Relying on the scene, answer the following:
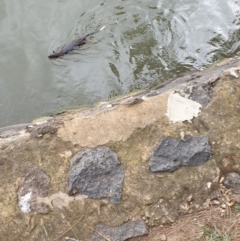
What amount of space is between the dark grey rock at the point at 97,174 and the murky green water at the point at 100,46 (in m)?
1.57

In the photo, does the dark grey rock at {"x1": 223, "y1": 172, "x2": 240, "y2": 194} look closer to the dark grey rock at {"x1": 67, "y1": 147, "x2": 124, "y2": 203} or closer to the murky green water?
the dark grey rock at {"x1": 67, "y1": 147, "x2": 124, "y2": 203}

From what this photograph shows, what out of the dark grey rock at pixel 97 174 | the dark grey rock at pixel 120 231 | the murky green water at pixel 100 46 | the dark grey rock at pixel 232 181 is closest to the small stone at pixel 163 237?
the dark grey rock at pixel 120 231

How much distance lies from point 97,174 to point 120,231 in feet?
1.53

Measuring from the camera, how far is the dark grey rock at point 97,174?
3494mm

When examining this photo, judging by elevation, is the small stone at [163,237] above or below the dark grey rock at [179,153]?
below

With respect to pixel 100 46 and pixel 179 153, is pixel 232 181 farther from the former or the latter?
pixel 100 46

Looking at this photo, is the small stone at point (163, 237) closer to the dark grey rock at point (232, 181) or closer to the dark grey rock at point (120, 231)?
the dark grey rock at point (120, 231)

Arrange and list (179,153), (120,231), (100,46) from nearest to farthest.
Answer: (120,231), (179,153), (100,46)

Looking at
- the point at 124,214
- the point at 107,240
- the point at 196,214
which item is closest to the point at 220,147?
the point at 196,214

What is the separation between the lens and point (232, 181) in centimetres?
360

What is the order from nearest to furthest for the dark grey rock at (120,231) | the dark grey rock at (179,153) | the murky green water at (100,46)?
the dark grey rock at (120,231) < the dark grey rock at (179,153) < the murky green water at (100,46)

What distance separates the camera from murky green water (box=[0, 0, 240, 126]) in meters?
5.12

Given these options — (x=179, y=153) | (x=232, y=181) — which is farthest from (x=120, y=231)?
(x=232, y=181)

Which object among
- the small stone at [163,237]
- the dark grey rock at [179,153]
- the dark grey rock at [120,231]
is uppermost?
the dark grey rock at [179,153]
